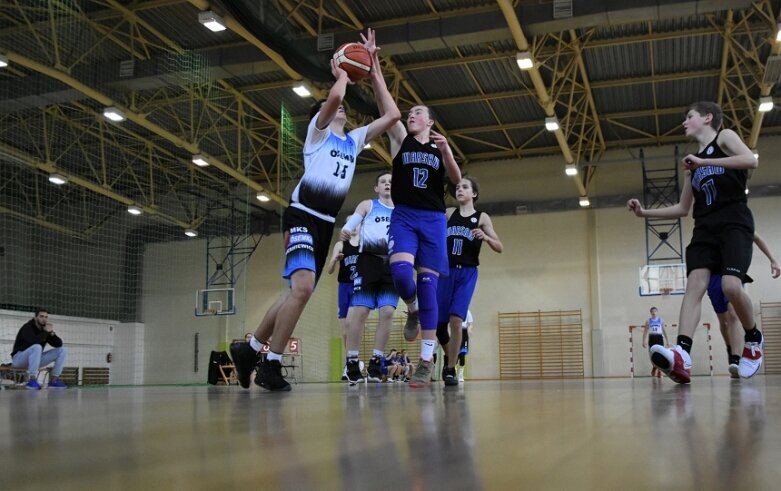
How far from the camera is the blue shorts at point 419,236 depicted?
5339 mm

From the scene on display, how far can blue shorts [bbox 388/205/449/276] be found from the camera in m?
5.34

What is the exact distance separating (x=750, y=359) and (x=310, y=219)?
3678 millimetres

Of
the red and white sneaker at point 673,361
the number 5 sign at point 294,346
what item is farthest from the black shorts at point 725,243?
the number 5 sign at point 294,346

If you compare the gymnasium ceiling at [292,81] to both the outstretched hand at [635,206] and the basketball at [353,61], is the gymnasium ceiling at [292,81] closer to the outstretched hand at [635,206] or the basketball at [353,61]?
the basketball at [353,61]

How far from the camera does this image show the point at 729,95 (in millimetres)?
19344

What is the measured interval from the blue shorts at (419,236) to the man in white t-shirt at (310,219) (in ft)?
1.77

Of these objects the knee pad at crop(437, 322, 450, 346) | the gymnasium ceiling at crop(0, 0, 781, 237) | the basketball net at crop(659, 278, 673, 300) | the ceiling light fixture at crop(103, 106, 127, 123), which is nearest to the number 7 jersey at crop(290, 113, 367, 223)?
the knee pad at crop(437, 322, 450, 346)

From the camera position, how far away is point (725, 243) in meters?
5.15

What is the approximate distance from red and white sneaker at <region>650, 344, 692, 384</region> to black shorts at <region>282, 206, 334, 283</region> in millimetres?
2147

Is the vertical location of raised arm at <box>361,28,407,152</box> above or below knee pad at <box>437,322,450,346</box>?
above

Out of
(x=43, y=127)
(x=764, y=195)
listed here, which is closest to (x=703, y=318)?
(x=764, y=195)

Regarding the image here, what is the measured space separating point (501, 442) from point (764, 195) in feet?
78.8

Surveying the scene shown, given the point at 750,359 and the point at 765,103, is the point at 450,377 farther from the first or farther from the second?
the point at 765,103

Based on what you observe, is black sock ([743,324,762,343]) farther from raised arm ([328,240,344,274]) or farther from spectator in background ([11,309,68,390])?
spectator in background ([11,309,68,390])
